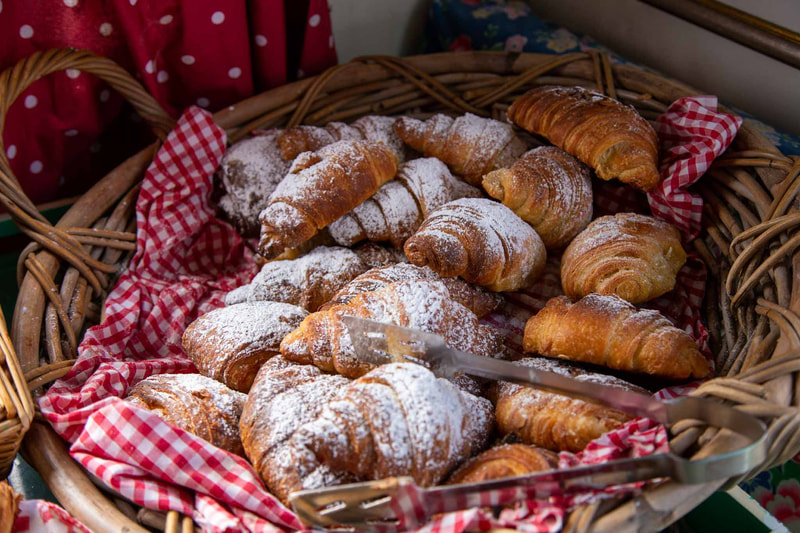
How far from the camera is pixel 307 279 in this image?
1.52m

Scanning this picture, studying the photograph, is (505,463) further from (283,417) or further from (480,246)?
(480,246)

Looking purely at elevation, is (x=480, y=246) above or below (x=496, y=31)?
below

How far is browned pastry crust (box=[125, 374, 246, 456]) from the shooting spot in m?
1.17

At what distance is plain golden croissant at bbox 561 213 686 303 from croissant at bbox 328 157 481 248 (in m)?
0.35

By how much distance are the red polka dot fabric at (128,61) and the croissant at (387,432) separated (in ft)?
4.03

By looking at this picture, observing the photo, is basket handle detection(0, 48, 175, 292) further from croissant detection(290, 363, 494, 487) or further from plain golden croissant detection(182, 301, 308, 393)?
croissant detection(290, 363, 494, 487)

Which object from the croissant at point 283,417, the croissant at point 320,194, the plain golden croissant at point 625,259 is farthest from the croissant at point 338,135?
the croissant at point 283,417

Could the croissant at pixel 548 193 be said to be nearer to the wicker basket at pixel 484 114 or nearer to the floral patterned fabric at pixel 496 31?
the wicker basket at pixel 484 114

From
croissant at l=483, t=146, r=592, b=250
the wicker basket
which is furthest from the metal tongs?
croissant at l=483, t=146, r=592, b=250

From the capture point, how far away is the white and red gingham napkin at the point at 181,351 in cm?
100

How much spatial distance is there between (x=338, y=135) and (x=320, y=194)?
32 cm

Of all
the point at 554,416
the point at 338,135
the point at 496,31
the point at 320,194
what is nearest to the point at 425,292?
the point at 554,416

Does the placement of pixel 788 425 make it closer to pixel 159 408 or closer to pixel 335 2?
pixel 159 408

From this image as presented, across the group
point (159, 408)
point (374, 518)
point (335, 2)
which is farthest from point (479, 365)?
point (335, 2)
